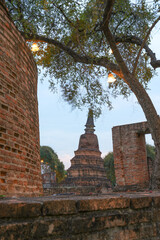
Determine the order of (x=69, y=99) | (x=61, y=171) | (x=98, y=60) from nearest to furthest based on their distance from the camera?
(x=98, y=60)
(x=69, y=99)
(x=61, y=171)

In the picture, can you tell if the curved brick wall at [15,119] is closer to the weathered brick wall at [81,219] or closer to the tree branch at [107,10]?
the weathered brick wall at [81,219]

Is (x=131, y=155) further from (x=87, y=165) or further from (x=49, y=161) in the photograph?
(x=49, y=161)

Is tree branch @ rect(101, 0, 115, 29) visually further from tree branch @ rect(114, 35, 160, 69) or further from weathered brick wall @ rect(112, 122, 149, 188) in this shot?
weathered brick wall @ rect(112, 122, 149, 188)

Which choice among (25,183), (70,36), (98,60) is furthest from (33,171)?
(70,36)

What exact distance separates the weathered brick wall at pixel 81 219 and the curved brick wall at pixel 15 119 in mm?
1640

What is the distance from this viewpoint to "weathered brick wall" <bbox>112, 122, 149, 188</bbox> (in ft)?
35.4

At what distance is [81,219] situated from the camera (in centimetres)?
172

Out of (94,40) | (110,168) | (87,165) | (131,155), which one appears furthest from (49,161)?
(94,40)

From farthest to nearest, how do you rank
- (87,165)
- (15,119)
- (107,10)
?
1. (87,165)
2. (107,10)
3. (15,119)

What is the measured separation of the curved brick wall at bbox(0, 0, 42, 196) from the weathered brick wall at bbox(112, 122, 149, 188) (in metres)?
7.25

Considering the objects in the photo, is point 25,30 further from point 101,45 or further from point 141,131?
point 141,131

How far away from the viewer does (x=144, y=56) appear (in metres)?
8.62

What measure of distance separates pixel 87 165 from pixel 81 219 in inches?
892

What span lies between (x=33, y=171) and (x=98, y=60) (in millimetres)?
4151
